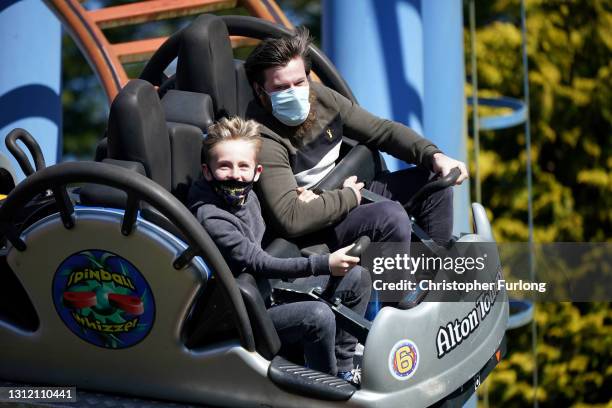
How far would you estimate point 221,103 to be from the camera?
10.3ft

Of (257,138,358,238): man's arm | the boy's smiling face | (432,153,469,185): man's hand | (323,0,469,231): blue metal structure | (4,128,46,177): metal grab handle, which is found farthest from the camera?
(323,0,469,231): blue metal structure

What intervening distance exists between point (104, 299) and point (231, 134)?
49 centimetres

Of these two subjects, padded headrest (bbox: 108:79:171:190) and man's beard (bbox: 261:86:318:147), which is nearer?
padded headrest (bbox: 108:79:171:190)

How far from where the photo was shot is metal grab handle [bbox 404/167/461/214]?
3.01 meters

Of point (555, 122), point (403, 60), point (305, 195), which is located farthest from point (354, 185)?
point (555, 122)

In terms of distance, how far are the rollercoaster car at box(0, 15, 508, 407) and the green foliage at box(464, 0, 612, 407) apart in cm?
469

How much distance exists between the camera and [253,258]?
2645 mm

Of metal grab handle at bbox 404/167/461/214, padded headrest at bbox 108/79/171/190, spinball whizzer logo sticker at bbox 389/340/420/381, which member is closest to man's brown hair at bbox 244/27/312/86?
padded headrest at bbox 108/79/171/190

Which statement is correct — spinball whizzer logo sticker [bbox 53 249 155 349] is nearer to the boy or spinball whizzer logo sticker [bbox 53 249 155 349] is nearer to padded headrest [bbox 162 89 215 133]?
the boy

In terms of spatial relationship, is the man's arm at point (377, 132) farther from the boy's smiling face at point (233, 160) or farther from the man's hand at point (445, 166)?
the boy's smiling face at point (233, 160)

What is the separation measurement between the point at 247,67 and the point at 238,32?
49 cm

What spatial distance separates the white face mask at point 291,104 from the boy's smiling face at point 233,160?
278mm

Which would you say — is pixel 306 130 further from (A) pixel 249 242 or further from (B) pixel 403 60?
(B) pixel 403 60

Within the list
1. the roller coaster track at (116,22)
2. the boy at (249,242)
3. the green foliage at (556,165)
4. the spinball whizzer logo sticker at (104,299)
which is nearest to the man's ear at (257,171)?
the boy at (249,242)
